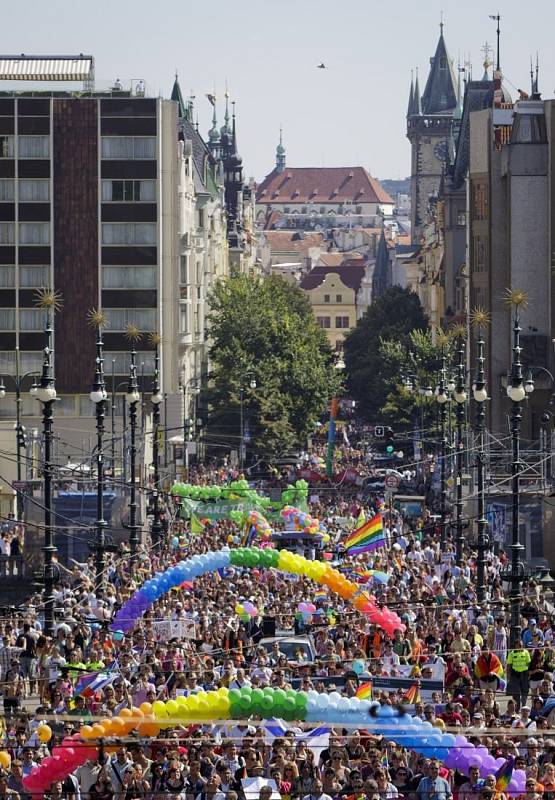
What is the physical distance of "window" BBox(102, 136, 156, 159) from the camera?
89000 mm

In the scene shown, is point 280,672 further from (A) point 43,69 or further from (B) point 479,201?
(B) point 479,201

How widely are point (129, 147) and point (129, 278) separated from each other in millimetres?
6001

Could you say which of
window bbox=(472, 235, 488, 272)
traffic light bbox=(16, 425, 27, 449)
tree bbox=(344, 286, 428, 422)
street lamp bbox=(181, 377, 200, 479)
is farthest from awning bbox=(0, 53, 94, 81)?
tree bbox=(344, 286, 428, 422)

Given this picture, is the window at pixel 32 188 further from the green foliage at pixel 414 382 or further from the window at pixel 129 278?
the green foliage at pixel 414 382

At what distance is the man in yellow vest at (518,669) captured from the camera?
31.5 metres

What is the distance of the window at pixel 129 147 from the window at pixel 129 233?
321 cm

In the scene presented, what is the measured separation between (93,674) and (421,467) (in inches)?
2266

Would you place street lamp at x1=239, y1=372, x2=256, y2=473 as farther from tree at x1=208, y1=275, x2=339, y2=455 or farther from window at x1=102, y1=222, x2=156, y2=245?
window at x1=102, y1=222, x2=156, y2=245

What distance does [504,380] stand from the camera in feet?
289

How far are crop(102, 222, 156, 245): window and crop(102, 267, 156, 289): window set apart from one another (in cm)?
121

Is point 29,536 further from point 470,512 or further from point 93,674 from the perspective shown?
point 93,674

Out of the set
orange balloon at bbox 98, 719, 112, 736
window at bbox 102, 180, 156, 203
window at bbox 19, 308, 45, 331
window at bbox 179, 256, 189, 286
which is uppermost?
window at bbox 102, 180, 156, 203

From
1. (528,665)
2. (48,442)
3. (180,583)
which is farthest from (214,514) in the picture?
(528,665)

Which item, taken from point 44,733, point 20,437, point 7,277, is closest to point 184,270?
point 7,277
